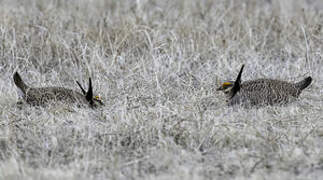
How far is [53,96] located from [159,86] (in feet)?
3.21

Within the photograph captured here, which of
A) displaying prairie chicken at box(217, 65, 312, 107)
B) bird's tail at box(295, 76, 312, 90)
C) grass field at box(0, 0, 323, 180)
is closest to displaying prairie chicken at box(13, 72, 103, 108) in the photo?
grass field at box(0, 0, 323, 180)

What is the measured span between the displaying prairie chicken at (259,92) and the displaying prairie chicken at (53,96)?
3.54 feet

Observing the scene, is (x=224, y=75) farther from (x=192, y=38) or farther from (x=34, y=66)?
(x=34, y=66)

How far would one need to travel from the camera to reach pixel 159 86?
4879mm

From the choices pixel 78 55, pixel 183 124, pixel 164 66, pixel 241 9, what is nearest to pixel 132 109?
pixel 183 124

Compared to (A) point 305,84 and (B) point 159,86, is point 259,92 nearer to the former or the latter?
(A) point 305,84

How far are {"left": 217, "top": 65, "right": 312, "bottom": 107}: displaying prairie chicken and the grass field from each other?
4.1 inches

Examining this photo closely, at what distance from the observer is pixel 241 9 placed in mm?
7348

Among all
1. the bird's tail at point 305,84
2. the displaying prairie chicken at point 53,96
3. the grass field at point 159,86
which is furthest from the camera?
the bird's tail at point 305,84

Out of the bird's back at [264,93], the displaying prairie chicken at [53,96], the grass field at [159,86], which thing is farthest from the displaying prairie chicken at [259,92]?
the displaying prairie chicken at [53,96]

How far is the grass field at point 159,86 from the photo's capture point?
333 centimetres

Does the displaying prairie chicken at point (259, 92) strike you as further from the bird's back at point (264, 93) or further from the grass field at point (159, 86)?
the grass field at point (159, 86)

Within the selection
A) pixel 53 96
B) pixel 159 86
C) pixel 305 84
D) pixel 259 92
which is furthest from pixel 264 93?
pixel 53 96

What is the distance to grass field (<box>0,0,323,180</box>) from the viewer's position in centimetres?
333
